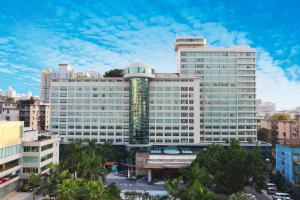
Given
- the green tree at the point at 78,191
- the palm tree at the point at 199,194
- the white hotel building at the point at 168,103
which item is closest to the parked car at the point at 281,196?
the palm tree at the point at 199,194

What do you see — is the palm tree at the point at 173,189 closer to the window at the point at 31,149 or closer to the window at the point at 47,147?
the window at the point at 31,149

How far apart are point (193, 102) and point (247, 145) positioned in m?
19.6

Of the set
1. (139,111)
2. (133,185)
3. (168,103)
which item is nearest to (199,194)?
(133,185)

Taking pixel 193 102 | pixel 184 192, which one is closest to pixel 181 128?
pixel 193 102

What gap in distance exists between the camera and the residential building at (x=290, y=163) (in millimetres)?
45053

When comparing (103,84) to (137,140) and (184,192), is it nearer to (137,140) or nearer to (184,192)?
(137,140)

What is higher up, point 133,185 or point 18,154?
point 18,154

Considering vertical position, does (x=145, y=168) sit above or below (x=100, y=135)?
below

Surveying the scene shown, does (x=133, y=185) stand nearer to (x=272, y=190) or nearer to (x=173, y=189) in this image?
(x=173, y=189)

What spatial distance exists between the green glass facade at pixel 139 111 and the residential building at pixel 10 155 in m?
31.4

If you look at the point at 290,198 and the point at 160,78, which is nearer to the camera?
the point at 290,198

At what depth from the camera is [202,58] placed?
81.9 meters

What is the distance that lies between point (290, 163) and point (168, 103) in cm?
3735

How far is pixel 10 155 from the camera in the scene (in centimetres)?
4441
